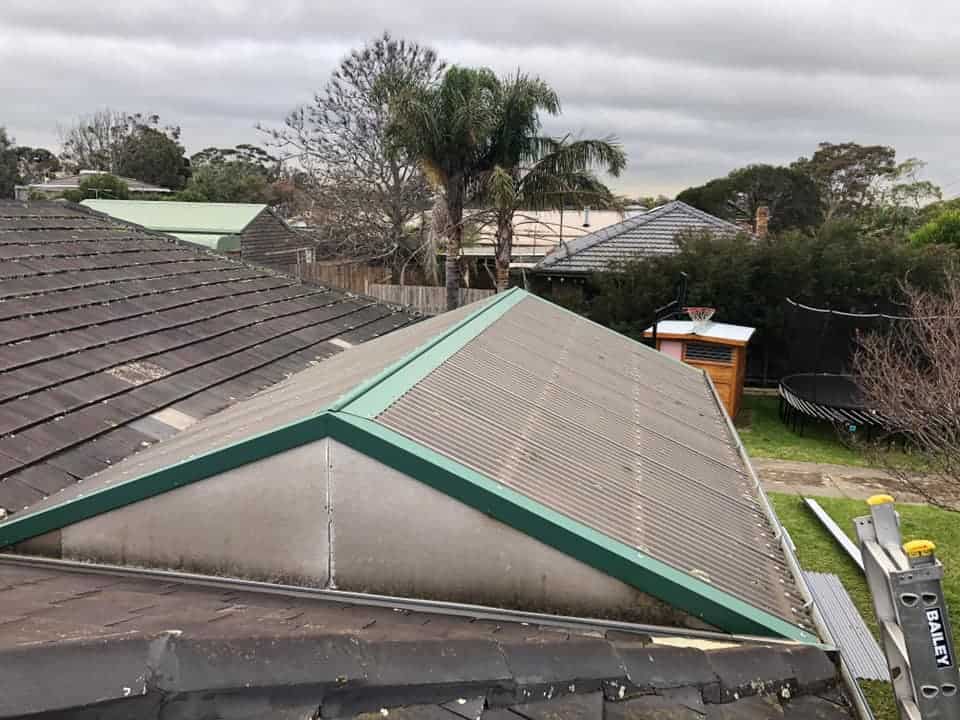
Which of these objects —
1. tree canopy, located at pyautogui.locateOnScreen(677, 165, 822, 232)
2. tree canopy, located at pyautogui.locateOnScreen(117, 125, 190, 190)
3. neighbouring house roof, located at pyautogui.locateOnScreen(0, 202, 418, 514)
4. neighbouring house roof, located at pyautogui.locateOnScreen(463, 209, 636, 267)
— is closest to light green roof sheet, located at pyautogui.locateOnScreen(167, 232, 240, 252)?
neighbouring house roof, located at pyautogui.locateOnScreen(463, 209, 636, 267)

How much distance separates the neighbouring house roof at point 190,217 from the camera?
26.1m

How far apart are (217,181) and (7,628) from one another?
2188 inches

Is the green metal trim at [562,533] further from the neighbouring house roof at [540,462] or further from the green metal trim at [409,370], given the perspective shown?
the green metal trim at [409,370]

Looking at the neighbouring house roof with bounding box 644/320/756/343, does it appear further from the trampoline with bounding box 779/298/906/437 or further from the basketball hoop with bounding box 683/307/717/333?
the trampoline with bounding box 779/298/906/437

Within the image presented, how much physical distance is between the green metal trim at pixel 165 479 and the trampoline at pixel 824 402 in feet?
50.0

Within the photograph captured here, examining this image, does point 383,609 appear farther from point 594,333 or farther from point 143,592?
point 594,333

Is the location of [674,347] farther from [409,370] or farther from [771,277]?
[409,370]

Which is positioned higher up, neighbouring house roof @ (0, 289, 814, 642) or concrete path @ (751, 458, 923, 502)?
neighbouring house roof @ (0, 289, 814, 642)

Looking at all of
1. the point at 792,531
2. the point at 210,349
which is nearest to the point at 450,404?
the point at 210,349

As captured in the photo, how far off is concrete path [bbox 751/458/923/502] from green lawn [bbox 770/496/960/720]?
52 centimetres

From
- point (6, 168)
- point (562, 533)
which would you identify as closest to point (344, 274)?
point (562, 533)

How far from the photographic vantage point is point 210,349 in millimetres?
8430

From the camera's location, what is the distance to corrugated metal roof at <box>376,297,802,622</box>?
395cm

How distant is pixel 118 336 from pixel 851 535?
11028 millimetres
